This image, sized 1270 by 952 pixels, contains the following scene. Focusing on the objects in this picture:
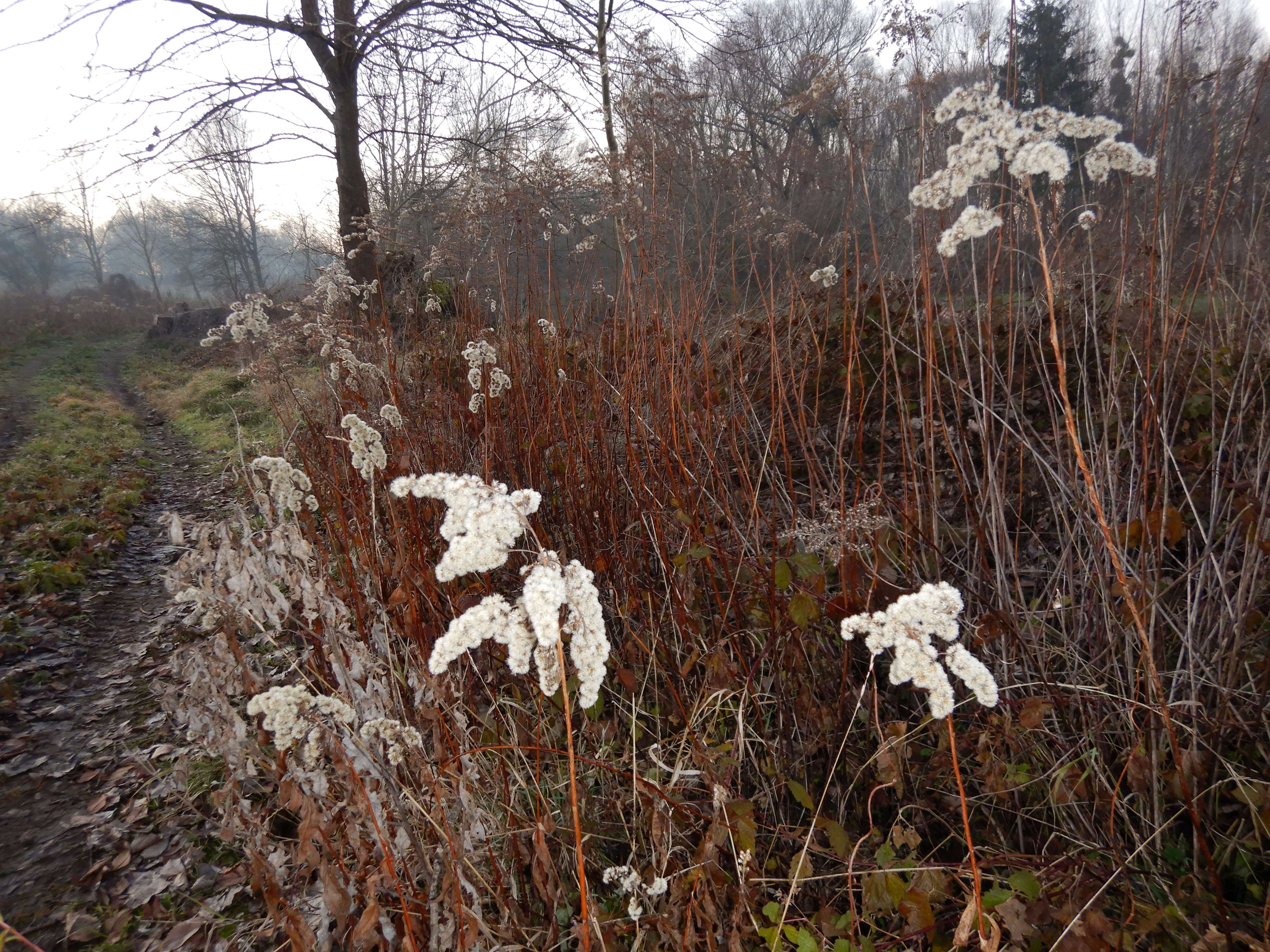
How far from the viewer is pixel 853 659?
206 centimetres

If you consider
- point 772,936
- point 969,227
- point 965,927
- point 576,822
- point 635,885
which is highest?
point 969,227

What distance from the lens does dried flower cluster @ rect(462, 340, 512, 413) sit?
8.40 feet

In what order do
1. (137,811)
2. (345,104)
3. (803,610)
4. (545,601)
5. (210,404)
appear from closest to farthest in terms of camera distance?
(545,601) → (803,610) → (137,811) → (345,104) → (210,404)

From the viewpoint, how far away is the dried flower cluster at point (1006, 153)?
1.30 m

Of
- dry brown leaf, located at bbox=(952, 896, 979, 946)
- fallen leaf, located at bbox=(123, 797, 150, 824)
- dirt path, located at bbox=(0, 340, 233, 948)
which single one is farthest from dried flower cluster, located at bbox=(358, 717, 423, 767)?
fallen leaf, located at bbox=(123, 797, 150, 824)

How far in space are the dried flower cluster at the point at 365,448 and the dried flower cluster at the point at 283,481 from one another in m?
0.23

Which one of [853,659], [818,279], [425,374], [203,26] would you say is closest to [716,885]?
A: [853,659]

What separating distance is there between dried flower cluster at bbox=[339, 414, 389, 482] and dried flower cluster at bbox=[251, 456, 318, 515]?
0.75ft

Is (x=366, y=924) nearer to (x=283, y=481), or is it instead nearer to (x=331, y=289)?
(x=283, y=481)

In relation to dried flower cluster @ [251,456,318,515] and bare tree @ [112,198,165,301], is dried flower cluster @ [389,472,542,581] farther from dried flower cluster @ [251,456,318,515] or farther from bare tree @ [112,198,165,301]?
bare tree @ [112,198,165,301]

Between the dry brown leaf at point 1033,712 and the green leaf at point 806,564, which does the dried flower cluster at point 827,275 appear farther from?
the dry brown leaf at point 1033,712

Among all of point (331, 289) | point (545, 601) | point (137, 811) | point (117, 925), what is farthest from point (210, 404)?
point (545, 601)

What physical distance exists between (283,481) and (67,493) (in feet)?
17.3

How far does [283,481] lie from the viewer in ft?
6.69
